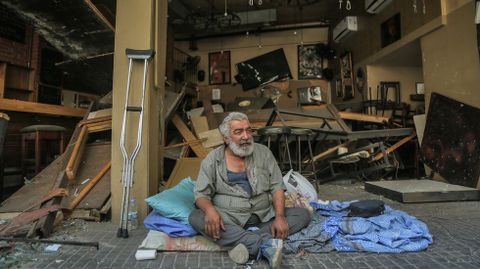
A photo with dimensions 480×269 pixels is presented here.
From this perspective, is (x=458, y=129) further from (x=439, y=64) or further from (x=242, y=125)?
(x=242, y=125)

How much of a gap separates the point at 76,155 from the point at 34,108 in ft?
7.01

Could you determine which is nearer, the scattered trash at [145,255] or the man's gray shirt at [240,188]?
the scattered trash at [145,255]

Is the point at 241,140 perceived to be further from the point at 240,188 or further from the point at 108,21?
the point at 108,21

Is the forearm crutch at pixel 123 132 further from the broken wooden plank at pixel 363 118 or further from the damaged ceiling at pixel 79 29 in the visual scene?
the broken wooden plank at pixel 363 118

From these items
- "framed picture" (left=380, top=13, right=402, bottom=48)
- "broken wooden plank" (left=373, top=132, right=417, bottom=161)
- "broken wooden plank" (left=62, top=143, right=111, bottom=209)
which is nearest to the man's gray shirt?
"broken wooden plank" (left=62, top=143, right=111, bottom=209)

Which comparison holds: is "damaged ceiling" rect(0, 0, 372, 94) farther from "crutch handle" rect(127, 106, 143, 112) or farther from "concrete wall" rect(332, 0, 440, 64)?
"crutch handle" rect(127, 106, 143, 112)

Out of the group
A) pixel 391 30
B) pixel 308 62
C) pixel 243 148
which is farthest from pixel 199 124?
pixel 308 62

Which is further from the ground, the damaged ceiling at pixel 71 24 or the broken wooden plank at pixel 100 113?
the damaged ceiling at pixel 71 24

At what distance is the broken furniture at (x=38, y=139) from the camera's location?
18.5 ft

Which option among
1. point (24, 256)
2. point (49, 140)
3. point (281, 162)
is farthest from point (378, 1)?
point (24, 256)

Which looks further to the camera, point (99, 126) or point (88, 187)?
point (99, 126)

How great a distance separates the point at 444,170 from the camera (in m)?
5.76

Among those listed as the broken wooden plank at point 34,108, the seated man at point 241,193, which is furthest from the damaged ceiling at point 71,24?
the seated man at point 241,193

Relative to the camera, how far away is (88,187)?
436cm
